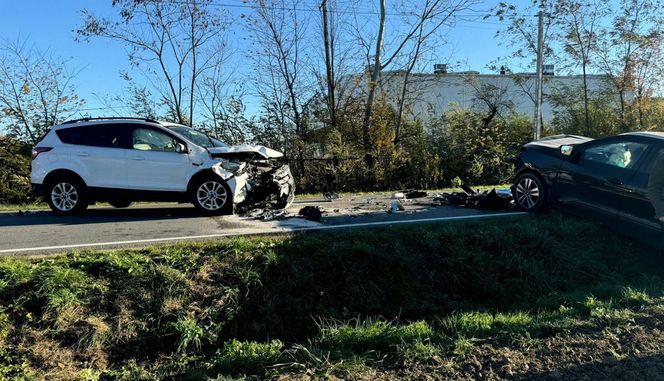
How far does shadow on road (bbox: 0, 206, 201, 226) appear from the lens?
9070 millimetres

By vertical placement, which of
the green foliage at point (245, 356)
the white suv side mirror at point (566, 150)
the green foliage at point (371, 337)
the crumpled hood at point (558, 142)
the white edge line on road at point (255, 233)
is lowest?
the green foliage at point (245, 356)

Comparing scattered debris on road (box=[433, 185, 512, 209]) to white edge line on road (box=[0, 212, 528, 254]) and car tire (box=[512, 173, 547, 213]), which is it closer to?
car tire (box=[512, 173, 547, 213])

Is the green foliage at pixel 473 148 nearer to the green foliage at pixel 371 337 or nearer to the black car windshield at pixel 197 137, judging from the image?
the black car windshield at pixel 197 137

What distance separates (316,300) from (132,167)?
17.8 feet

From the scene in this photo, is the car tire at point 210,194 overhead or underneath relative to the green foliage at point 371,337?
overhead

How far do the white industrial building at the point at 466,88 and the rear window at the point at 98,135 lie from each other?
1010 cm

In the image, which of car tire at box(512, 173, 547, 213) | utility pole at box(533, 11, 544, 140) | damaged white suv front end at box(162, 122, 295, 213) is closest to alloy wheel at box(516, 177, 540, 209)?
car tire at box(512, 173, 547, 213)

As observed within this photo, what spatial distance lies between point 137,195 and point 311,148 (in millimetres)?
7961

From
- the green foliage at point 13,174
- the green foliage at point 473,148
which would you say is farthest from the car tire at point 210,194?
the green foliage at point 473,148

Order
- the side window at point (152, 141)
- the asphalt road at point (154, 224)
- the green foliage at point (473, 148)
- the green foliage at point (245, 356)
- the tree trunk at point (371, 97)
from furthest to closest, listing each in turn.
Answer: the green foliage at point (473, 148), the tree trunk at point (371, 97), the side window at point (152, 141), the asphalt road at point (154, 224), the green foliage at point (245, 356)

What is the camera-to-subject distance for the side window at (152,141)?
9523 millimetres

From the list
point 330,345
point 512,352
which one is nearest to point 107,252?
point 330,345

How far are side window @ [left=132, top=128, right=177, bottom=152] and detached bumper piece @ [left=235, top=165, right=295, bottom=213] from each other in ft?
5.67

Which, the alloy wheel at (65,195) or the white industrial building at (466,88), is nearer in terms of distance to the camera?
the alloy wheel at (65,195)
